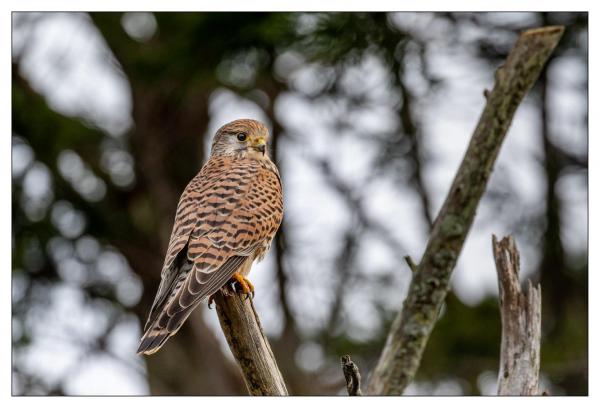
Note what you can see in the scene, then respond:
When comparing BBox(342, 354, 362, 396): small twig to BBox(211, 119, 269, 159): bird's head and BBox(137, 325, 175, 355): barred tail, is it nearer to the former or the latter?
BBox(137, 325, 175, 355): barred tail

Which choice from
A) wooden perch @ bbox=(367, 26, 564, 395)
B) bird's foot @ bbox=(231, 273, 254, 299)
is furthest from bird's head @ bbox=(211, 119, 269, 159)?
wooden perch @ bbox=(367, 26, 564, 395)

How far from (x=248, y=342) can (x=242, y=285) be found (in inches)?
9.6

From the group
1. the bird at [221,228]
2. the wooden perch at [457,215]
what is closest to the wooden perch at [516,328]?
the wooden perch at [457,215]

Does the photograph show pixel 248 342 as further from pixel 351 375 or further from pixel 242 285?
pixel 351 375

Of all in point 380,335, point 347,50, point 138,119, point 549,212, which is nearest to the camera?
point 347,50

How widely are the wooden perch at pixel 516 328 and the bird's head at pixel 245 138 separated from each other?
113 cm

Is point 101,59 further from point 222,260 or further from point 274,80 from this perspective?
point 222,260

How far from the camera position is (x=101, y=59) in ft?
27.2

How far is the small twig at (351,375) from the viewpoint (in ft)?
11.5

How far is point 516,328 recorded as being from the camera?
429cm

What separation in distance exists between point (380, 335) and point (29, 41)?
3550 mm

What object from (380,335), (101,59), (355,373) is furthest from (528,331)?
(101,59)

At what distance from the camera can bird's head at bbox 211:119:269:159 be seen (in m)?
4.55

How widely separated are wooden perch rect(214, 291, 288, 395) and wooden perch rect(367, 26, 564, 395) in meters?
1.08
